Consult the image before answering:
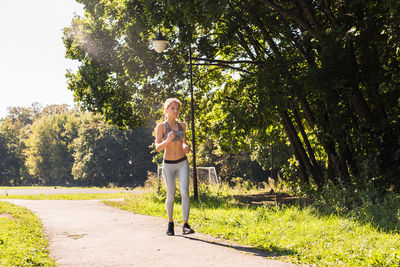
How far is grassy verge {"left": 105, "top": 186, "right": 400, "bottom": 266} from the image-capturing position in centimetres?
439

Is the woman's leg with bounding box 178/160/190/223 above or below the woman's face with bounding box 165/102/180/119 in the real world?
below

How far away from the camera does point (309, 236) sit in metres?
5.38

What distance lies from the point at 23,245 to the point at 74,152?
6527 cm

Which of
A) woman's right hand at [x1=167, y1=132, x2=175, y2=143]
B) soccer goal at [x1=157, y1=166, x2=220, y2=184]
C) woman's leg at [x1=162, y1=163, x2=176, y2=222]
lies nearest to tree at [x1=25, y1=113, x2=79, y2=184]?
soccer goal at [x1=157, y1=166, x2=220, y2=184]

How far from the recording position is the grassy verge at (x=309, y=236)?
439cm

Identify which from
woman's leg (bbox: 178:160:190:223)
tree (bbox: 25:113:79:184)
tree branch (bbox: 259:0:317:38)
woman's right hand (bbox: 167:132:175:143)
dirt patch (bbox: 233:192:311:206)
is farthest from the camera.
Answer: tree (bbox: 25:113:79:184)

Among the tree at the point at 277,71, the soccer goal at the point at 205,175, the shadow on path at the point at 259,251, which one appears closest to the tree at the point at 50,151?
the tree at the point at 277,71

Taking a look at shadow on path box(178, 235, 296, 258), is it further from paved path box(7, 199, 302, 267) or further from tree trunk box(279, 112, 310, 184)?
tree trunk box(279, 112, 310, 184)

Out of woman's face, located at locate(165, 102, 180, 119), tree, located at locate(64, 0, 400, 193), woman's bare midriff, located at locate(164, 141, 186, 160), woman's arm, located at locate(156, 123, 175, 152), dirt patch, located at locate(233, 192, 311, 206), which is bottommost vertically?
dirt patch, located at locate(233, 192, 311, 206)

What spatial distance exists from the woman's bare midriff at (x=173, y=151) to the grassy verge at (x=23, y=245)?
226 centimetres

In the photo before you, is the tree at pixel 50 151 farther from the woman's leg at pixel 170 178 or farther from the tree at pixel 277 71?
the woman's leg at pixel 170 178

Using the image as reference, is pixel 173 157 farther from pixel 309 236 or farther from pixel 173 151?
pixel 309 236

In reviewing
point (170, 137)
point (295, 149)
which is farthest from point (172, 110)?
point (295, 149)

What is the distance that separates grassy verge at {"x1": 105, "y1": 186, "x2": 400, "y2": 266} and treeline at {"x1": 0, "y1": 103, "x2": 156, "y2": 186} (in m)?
51.3
